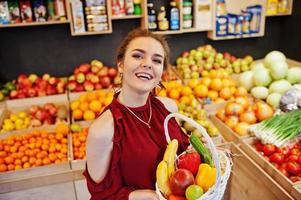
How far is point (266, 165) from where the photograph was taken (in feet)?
5.87

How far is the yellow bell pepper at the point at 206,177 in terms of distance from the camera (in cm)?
97

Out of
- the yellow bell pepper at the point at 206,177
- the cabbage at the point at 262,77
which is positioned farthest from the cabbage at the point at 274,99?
the yellow bell pepper at the point at 206,177

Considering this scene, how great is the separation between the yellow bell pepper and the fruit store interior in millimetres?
736

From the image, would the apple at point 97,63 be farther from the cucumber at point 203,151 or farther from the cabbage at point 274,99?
the cucumber at point 203,151

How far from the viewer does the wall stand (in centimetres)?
281

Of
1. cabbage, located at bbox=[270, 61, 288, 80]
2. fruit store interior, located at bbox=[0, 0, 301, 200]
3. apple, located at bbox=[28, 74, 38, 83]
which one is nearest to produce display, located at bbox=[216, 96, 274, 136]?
fruit store interior, located at bbox=[0, 0, 301, 200]

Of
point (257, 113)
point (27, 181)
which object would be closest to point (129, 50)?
point (27, 181)


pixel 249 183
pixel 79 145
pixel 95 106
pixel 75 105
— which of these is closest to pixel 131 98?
pixel 79 145

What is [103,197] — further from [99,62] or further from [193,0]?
[193,0]

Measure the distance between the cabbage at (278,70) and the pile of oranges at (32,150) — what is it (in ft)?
5.85

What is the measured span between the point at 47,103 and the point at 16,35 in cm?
75

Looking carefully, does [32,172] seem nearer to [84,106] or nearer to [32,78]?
[84,106]

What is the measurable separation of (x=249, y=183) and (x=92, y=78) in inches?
60.9

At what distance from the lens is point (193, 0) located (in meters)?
2.85
